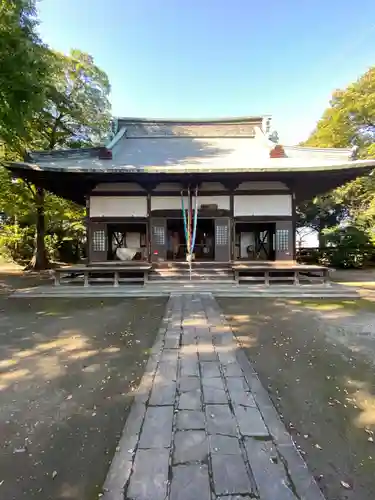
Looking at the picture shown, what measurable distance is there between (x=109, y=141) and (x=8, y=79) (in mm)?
6123

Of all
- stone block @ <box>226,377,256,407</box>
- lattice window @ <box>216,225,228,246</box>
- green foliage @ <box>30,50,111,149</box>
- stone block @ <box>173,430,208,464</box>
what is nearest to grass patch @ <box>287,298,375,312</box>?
lattice window @ <box>216,225,228,246</box>

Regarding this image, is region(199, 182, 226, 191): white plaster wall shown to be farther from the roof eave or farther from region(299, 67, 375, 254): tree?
Answer: region(299, 67, 375, 254): tree

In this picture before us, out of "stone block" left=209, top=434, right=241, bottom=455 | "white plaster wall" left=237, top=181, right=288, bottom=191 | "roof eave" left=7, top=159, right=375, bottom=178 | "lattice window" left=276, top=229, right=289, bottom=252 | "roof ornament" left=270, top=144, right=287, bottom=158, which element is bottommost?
"stone block" left=209, top=434, right=241, bottom=455

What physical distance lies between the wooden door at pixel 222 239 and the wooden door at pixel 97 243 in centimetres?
374

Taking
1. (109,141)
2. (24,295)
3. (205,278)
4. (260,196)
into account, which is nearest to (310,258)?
(260,196)

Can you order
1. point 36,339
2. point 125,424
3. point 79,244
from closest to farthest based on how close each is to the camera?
1. point 125,424
2. point 36,339
3. point 79,244

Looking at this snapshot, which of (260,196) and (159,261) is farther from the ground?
(260,196)

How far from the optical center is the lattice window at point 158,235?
30.5 feet

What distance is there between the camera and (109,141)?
38.2ft

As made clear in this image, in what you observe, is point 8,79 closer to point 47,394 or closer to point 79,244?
point 47,394

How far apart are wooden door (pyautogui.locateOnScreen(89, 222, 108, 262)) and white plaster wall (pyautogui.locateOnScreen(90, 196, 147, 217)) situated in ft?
1.37

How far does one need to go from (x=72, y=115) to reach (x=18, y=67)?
27.4 ft

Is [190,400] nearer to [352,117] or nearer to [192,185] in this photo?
[192,185]

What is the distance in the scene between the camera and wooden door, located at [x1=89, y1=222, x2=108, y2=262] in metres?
9.34
